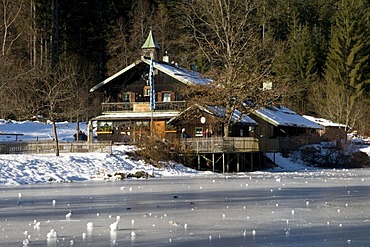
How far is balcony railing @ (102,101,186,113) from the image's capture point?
48719mm

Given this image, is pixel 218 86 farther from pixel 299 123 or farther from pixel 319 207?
pixel 319 207

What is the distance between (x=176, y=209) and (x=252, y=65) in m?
32.6

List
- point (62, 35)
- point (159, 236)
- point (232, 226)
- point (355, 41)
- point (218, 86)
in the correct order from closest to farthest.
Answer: point (159, 236), point (232, 226), point (218, 86), point (62, 35), point (355, 41)

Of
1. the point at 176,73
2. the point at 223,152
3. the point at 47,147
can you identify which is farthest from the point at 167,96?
the point at 47,147

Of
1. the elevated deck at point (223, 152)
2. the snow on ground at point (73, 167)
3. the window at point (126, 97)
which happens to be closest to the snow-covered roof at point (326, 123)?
the elevated deck at point (223, 152)

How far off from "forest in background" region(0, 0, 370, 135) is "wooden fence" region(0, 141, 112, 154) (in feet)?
9.56

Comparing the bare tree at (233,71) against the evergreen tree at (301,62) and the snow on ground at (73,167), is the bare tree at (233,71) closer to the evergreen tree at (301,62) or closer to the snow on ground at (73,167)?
the snow on ground at (73,167)

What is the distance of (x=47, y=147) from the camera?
128ft

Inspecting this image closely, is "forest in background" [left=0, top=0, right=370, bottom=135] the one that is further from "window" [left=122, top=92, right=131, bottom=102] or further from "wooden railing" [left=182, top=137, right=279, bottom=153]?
"window" [left=122, top=92, right=131, bottom=102]

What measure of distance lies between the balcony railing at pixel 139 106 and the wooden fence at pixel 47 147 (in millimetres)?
10387

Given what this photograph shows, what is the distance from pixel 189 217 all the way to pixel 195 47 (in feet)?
160

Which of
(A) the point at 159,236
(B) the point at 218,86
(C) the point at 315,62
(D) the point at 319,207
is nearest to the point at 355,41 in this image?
(C) the point at 315,62

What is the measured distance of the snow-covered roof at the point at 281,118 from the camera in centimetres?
5341

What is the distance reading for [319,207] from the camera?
671 inches
